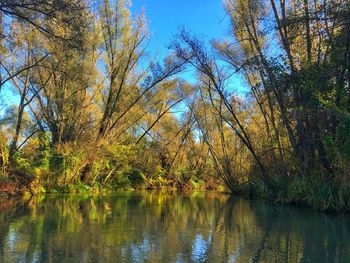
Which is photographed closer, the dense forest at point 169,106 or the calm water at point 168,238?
the calm water at point 168,238

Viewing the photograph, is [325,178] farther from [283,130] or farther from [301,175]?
[283,130]

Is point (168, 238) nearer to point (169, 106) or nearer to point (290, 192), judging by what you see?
point (290, 192)

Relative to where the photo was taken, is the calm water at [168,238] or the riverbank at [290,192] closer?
the calm water at [168,238]

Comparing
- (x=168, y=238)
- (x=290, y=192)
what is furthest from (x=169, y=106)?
(x=168, y=238)

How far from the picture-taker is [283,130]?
20.2 metres

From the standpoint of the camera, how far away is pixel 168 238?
806 cm

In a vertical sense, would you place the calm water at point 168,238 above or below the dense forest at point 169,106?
below

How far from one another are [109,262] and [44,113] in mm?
20922

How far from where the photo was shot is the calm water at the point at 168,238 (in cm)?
638

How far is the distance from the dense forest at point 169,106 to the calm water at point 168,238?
3757 mm

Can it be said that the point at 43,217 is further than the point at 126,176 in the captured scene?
No

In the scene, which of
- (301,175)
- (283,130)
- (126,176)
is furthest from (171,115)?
(301,175)

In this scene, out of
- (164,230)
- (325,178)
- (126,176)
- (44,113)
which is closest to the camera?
(164,230)

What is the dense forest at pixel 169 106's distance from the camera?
44.9ft
